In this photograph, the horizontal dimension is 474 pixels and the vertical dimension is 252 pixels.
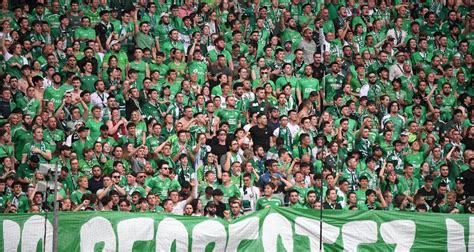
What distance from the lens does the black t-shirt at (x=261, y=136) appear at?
22.6 metres

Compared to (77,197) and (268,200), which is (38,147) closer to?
(77,197)

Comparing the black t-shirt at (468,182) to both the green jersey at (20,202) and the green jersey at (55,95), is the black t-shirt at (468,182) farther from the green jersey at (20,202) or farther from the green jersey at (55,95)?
the green jersey at (20,202)

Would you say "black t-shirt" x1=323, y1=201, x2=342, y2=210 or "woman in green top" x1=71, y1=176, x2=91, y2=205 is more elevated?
"woman in green top" x1=71, y1=176, x2=91, y2=205

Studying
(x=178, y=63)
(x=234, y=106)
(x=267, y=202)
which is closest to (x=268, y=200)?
(x=267, y=202)

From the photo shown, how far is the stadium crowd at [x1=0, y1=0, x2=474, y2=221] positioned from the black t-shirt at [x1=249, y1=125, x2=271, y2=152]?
0.03 meters

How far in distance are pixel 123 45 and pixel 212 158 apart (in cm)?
410

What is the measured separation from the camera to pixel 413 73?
84.8 feet

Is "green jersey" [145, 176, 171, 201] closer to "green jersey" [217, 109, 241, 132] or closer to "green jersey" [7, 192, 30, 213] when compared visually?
"green jersey" [7, 192, 30, 213]

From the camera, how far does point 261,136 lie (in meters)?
22.6

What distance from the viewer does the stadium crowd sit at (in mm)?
20859

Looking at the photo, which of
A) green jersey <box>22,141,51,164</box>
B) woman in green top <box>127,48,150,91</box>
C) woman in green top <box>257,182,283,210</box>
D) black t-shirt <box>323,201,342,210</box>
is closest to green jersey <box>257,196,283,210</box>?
woman in green top <box>257,182,283,210</box>

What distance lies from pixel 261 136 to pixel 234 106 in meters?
0.95

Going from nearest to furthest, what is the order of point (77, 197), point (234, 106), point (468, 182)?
point (77, 197) → point (468, 182) → point (234, 106)

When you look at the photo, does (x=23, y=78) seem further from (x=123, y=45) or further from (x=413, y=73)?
(x=413, y=73)
